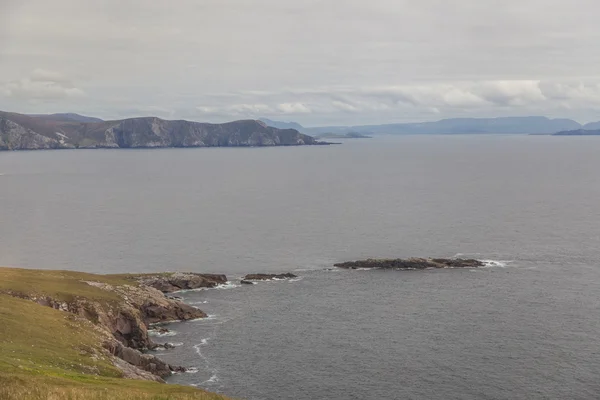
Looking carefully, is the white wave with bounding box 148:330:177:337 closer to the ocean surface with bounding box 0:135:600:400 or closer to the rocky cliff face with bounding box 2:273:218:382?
the ocean surface with bounding box 0:135:600:400

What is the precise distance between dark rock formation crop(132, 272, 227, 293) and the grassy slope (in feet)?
71.2

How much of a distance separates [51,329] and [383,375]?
1726 inches

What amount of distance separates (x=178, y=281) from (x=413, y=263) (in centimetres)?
5360

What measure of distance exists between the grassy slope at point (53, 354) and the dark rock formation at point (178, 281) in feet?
71.2

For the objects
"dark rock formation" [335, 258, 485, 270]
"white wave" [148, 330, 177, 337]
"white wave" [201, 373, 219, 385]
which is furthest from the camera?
"dark rock formation" [335, 258, 485, 270]

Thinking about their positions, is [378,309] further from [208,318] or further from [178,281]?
[178,281]

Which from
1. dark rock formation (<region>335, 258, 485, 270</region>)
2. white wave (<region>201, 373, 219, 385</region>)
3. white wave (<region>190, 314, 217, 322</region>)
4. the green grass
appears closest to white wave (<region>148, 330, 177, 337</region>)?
white wave (<region>190, 314, 217, 322</region>)

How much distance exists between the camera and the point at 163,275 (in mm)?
134500

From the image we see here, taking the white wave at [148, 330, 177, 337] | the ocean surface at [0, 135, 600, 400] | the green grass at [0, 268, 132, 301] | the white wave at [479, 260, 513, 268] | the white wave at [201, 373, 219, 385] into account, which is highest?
the green grass at [0, 268, 132, 301]

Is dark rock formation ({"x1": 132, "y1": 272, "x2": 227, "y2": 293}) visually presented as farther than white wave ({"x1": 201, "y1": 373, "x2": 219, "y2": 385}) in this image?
Yes

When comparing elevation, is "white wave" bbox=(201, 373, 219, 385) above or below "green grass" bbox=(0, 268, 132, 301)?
below

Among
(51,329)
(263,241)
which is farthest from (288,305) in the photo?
(263,241)

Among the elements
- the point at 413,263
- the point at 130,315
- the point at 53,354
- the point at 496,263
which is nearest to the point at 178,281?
the point at 130,315

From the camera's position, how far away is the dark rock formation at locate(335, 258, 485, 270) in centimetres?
14288
